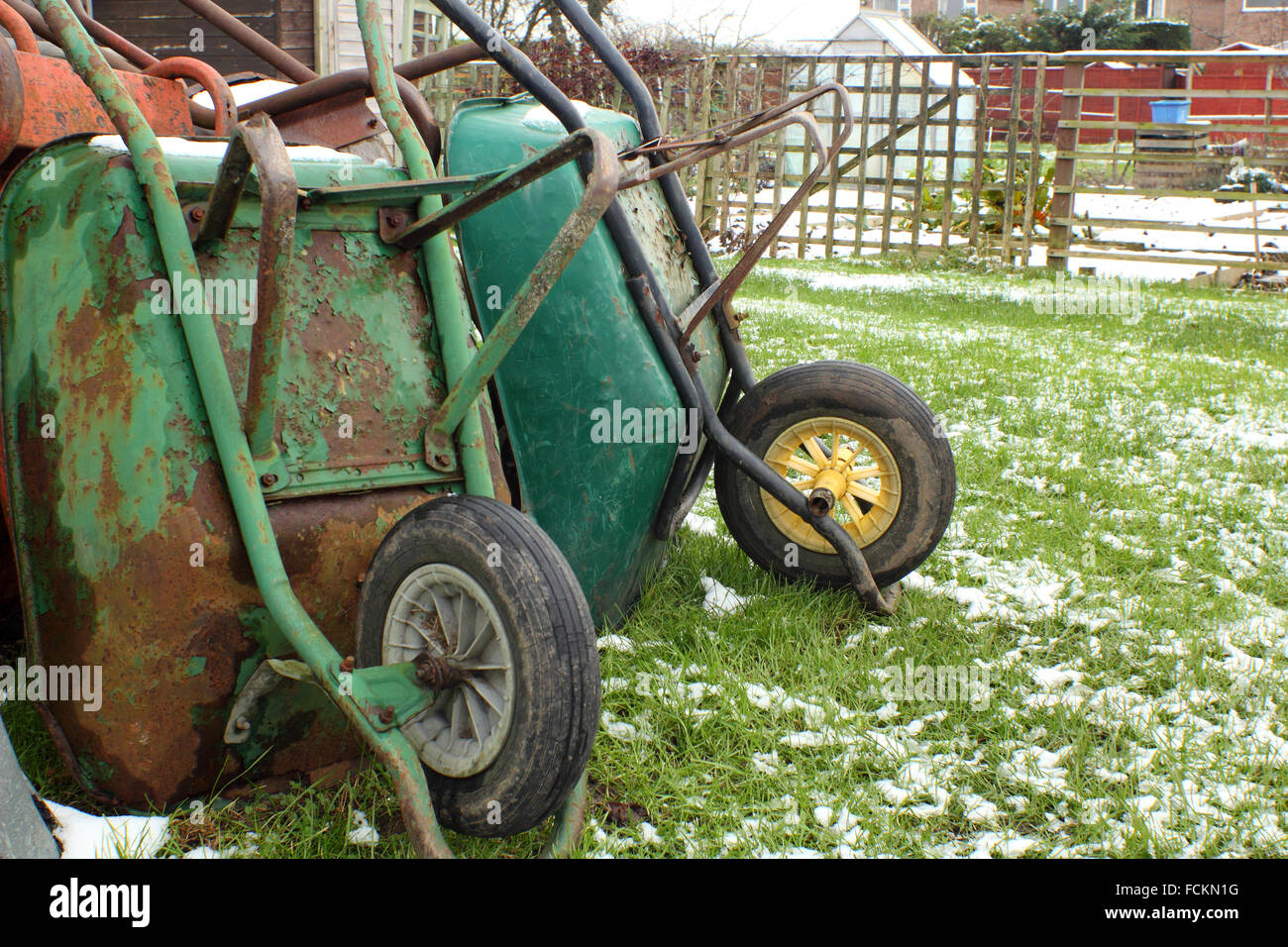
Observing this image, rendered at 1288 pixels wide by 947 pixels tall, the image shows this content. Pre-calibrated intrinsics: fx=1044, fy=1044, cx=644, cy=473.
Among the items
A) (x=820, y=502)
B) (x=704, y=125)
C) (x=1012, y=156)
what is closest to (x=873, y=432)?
(x=820, y=502)

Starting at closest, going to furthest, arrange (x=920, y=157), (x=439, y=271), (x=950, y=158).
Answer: (x=439, y=271), (x=950, y=158), (x=920, y=157)

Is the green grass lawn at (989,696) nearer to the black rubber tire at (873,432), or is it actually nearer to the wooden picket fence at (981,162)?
the black rubber tire at (873,432)

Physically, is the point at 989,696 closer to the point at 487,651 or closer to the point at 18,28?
the point at 487,651

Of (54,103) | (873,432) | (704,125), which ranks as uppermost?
(704,125)

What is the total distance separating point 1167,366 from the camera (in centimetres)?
575

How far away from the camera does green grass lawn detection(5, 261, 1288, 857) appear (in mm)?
1755

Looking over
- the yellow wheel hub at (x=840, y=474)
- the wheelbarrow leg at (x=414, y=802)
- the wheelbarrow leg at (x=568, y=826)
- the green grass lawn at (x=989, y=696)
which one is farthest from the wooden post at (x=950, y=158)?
the wheelbarrow leg at (x=414, y=802)

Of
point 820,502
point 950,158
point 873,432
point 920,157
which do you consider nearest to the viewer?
point 820,502

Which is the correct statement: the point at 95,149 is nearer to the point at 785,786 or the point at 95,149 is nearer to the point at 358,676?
the point at 358,676

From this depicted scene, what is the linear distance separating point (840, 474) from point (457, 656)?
1335mm

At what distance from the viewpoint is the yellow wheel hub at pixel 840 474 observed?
257 centimetres

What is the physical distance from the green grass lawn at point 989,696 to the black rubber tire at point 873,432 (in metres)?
0.10

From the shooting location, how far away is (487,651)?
154 cm
